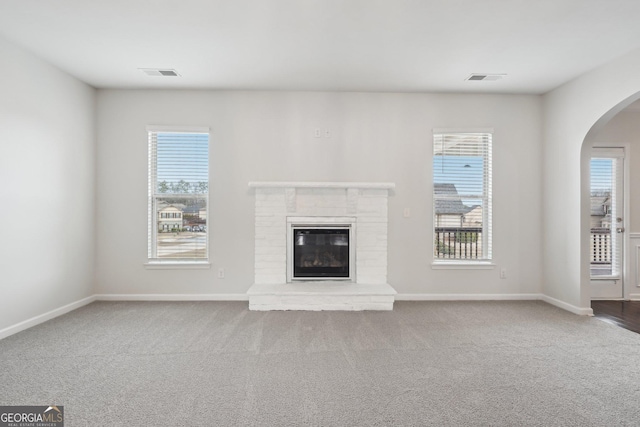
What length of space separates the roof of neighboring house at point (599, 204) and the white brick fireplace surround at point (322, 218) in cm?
298

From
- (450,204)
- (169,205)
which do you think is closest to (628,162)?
(450,204)

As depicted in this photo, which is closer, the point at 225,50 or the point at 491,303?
the point at 225,50

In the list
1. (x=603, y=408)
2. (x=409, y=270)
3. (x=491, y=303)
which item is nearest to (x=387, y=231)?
(x=409, y=270)

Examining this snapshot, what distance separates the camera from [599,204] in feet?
15.6

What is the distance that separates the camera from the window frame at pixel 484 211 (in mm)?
4582

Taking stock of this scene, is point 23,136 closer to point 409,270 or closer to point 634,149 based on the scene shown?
point 409,270

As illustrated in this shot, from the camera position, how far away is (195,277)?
4508mm

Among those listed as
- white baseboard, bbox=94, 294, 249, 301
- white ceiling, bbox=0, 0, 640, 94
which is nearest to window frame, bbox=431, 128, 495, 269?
white ceiling, bbox=0, 0, 640, 94

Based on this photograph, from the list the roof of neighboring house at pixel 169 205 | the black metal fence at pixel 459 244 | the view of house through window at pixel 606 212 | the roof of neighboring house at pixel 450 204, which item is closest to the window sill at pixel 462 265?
the black metal fence at pixel 459 244

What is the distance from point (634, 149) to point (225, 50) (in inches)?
222

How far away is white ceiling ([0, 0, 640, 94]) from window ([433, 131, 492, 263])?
0.83 metres

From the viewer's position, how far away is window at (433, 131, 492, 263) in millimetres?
4648

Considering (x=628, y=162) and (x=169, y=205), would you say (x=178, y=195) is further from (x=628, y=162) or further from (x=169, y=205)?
(x=628, y=162)

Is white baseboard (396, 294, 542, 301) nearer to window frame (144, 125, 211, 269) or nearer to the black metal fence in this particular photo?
the black metal fence
